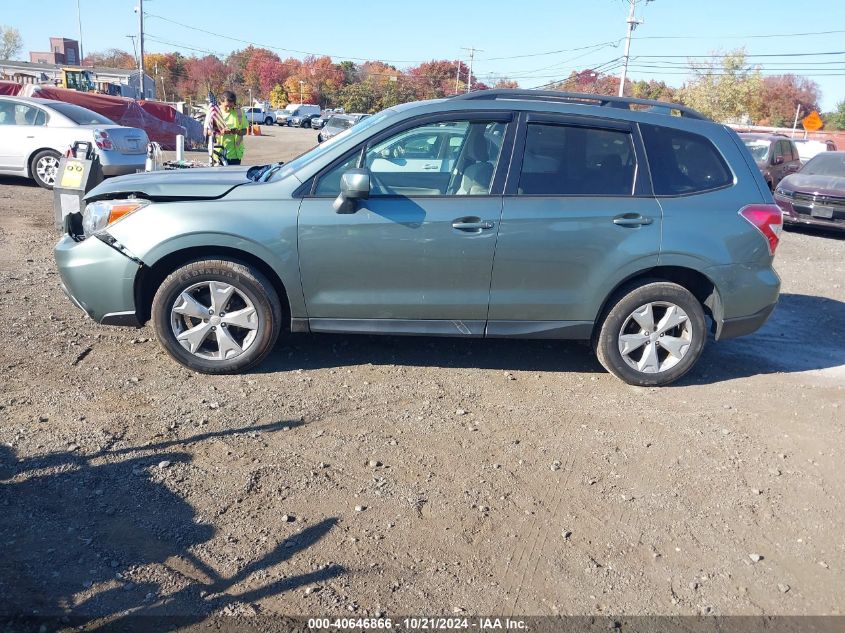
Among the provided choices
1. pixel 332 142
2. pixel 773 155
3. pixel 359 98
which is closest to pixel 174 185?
pixel 332 142

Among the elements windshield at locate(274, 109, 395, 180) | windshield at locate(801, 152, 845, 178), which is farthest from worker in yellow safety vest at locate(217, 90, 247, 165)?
windshield at locate(801, 152, 845, 178)

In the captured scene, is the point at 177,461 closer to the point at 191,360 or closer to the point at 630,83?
the point at 191,360

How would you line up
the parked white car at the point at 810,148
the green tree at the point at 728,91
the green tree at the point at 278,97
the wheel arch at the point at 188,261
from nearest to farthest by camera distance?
the wheel arch at the point at 188,261
the parked white car at the point at 810,148
the green tree at the point at 728,91
the green tree at the point at 278,97

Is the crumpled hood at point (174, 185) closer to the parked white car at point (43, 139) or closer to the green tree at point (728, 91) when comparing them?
the parked white car at point (43, 139)

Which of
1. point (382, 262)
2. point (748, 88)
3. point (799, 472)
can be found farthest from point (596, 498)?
point (748, 88)

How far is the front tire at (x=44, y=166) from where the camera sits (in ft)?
41.3

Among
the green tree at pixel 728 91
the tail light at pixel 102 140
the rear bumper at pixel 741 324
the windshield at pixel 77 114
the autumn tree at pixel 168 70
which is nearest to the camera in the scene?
the rear bumper at pixel 741 324

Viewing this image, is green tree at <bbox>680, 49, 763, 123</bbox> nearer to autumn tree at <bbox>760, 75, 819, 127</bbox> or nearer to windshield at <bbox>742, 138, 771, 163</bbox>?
autumn tree at <bbox>760, 75, 819, 127</bbox>

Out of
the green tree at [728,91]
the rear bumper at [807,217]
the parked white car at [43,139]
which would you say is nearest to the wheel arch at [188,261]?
the parked white car at [43,139]

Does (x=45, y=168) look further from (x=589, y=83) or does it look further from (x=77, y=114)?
(x=589, y=83)

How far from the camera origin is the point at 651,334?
507 centimetres

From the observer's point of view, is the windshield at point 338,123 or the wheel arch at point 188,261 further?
the windshield at point 338,123

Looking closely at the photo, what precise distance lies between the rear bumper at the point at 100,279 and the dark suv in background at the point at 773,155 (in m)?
15.3

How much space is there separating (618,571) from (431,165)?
119 inches
